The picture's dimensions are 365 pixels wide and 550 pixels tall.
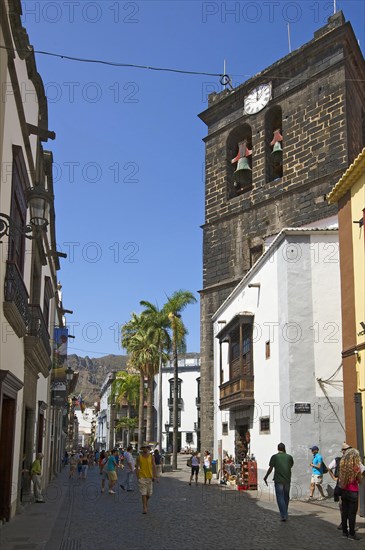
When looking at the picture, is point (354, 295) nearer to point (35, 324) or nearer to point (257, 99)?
point (35, 324)

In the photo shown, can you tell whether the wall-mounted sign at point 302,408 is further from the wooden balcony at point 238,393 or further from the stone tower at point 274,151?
the stone tower at point 274,151

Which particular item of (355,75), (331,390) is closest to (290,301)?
(331,390)

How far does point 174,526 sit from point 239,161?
775 inches

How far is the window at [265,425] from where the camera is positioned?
63.7ft

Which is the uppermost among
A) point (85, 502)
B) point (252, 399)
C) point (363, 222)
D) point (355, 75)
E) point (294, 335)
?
point (355, 75)

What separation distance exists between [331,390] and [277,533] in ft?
23.6

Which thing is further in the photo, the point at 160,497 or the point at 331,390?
the point at 160,497

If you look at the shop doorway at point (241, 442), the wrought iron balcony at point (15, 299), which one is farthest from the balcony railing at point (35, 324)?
the shop doorway at point (241, 442)

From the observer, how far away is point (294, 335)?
58.8ft

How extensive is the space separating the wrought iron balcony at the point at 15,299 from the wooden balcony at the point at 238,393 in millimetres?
10956

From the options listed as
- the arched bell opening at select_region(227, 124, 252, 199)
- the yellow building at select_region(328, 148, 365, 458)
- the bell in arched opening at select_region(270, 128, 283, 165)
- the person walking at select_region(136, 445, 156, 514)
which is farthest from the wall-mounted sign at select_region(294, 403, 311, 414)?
the arched bell opening at select_region(227, 124, 252, 199)

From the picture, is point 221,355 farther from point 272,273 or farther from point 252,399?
point 272,273

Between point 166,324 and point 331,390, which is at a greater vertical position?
point 166,324

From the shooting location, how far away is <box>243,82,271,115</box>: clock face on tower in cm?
2825
